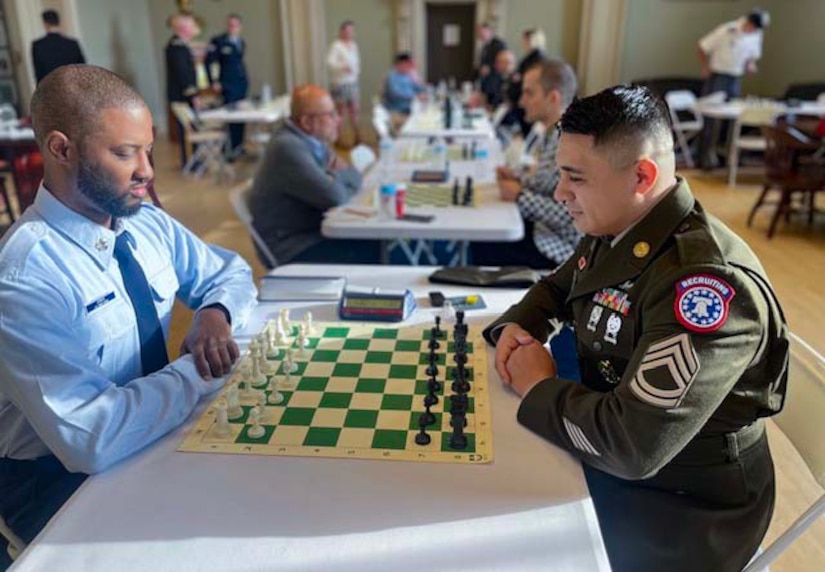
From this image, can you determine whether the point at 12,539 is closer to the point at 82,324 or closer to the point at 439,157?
the point at 82,324

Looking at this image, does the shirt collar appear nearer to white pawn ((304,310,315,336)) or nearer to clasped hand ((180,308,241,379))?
clasped hand ((180,308,241,379))

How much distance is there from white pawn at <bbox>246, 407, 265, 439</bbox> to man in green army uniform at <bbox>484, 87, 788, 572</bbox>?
457 millimetres

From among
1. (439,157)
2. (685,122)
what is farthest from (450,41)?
(439,157)

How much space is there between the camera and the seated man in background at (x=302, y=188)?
2.92 metres

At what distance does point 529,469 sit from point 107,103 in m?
0.97

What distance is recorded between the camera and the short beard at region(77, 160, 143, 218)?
1233 millimetres

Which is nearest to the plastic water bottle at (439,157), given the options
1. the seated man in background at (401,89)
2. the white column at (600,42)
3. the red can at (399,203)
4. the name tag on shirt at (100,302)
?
the red can at (399,203)

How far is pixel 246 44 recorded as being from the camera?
10.2 meters

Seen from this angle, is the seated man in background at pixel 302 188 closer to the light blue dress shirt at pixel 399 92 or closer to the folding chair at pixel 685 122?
the light blue dress shirt at pixel 399 92

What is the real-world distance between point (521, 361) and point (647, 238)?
1.09 feet

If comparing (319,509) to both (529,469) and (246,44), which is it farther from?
(246,44)

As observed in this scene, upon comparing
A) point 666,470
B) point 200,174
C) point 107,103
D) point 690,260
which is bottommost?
point 200,174

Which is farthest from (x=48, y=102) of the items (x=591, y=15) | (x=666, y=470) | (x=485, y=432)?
(x=591, y=15)

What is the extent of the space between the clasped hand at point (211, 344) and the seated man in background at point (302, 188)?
1.47m
